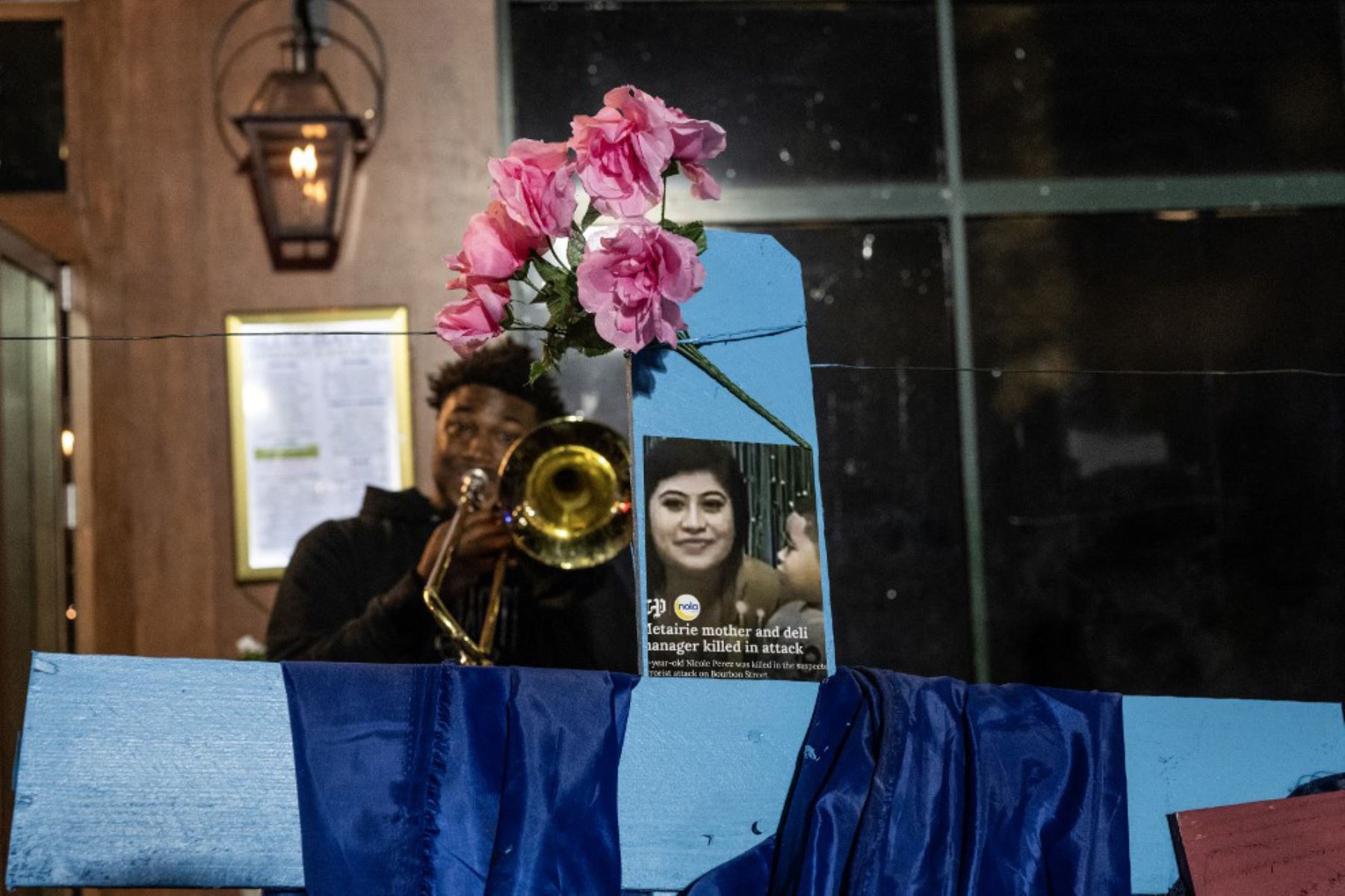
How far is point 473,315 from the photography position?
1.52 metres

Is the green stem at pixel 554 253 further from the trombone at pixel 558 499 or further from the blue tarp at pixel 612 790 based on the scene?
the trombone at pixel 558 499

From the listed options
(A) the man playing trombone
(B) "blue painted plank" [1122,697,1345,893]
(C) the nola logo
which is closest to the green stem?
(C) the nola logo

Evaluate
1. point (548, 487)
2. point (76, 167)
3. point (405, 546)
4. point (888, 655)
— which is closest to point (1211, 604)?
point (888, 655)

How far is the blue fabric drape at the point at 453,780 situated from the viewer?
127 cm

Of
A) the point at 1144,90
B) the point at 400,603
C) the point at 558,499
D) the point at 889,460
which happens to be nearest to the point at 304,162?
the point at 558,499

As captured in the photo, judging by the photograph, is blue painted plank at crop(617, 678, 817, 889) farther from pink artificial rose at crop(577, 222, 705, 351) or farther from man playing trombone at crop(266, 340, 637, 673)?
man playing trombone at crop(266, 340, 637, 673)

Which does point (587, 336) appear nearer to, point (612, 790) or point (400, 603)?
point (612, 790)

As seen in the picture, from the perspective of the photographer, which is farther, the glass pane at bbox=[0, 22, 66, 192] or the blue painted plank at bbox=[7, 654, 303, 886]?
the glass pane at bbox=[0, 22, 66, 192]

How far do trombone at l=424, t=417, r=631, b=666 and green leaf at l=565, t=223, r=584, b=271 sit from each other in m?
1.89

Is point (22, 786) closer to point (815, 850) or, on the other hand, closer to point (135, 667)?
point (135, 667)

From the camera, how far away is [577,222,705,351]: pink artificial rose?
142cm

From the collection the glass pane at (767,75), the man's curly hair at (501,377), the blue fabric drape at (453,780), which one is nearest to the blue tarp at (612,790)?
the blue fabric drape at (453,780)

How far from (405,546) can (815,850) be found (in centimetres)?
251

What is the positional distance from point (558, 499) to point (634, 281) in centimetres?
206
